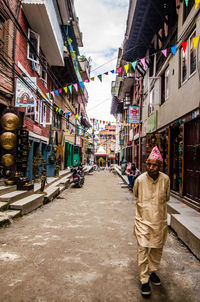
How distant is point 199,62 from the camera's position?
217 inches

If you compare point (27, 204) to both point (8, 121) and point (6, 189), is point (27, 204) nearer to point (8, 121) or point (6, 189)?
point (6, 189)

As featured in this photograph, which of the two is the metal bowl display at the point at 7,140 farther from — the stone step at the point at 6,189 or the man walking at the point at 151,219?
the man walking at the point at 151,219

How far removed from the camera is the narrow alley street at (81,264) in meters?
2.85

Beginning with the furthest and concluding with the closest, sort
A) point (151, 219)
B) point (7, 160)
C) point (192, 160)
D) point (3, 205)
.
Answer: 1. point (7, 160)
2. point (192, 160)
3. point (3, 205)
4. point (151, 219)

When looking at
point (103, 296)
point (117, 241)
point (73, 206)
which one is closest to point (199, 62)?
point (117, 241)

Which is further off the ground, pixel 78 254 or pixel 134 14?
pixel 134 14

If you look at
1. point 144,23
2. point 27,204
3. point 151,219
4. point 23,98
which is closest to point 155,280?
point 151,219

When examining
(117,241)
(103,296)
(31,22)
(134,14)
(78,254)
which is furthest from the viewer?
(134,14)

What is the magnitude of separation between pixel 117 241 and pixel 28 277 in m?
2.15

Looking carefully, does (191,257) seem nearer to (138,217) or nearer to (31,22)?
(138,217)

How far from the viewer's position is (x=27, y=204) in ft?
23.0

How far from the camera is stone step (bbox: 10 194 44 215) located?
6.61m

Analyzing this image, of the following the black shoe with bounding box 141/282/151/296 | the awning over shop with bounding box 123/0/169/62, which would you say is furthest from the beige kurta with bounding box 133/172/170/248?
the awning over shop with bounding box 123/0/169/62

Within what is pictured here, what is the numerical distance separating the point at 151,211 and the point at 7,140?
6503mm
